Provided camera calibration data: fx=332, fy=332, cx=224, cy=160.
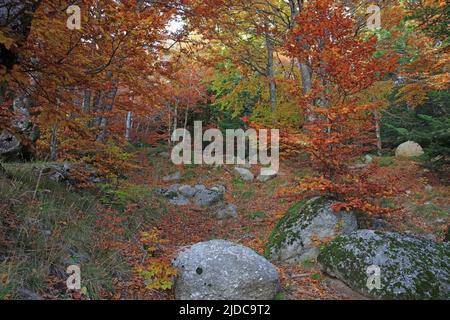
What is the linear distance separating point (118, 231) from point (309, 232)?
346cm

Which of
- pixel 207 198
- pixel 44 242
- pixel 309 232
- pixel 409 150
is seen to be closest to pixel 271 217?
pixel 207 198

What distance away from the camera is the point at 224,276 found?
4.37 metres

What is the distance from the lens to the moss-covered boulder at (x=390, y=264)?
428cm

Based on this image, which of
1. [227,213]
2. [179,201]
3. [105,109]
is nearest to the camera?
[227,213]

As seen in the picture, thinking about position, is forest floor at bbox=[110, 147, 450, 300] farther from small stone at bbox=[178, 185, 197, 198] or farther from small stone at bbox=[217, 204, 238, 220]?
small stone at bbox=[178, 185, 197, 198]

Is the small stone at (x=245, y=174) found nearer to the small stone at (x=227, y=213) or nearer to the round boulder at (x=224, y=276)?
the small stone at (x=227, y=213)

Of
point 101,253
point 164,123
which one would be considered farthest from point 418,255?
point 164,123

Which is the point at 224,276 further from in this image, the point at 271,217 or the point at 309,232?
the point at 271,217

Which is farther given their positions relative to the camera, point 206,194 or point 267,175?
point 267,175

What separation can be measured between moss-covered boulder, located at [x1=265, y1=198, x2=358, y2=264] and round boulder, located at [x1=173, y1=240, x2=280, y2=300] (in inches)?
57.2

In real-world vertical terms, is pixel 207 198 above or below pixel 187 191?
below

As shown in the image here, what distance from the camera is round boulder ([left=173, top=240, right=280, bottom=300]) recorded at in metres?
4.30

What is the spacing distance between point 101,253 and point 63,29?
A: 309 centimetres

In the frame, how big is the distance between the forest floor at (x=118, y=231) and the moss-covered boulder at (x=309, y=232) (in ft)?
0.97
